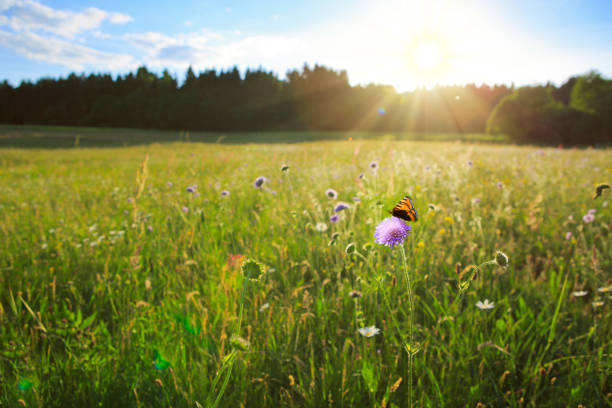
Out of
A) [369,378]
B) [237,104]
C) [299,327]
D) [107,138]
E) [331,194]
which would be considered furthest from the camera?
[237,104]

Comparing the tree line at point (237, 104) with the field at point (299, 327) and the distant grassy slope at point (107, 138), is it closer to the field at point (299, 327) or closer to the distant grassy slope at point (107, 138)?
the distant grassy slope at point (107, 138)

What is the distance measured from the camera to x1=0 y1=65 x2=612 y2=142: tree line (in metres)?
54.3

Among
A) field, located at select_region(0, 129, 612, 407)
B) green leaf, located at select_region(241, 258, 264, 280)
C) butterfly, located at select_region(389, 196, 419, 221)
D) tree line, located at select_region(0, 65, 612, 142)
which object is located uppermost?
tree line, located at select_region(0, 65, 612, 142)

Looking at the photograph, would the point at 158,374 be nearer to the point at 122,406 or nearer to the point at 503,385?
the point at 122,406

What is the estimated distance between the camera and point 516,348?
1.50 m

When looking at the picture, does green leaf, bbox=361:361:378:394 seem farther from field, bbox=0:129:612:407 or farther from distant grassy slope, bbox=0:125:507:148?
distant grassy slope, bbox=0:125:507:148

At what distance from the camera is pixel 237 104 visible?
200ft

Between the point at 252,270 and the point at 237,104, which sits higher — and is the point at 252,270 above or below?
below

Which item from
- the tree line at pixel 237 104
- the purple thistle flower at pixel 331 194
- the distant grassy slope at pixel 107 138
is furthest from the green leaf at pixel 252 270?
the tree line at pixel 237 104

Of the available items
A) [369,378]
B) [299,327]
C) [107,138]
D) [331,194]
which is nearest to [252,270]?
[369,378]

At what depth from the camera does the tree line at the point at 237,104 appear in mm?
54281

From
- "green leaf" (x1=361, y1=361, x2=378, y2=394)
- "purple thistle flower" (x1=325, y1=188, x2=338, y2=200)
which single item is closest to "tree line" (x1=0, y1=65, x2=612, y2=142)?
"purple thistle flower" (x1=325, y1=188, x2=338, y2=200)

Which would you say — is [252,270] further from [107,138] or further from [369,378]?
[107,138]

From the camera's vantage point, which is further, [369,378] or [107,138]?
[107,138]
